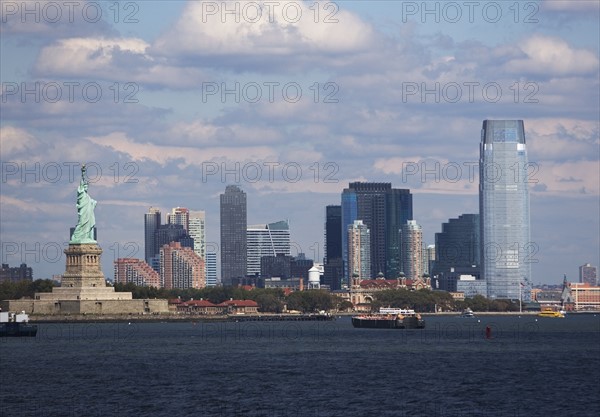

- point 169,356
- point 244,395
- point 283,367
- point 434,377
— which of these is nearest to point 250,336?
point 169,356

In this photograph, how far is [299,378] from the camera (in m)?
99.8

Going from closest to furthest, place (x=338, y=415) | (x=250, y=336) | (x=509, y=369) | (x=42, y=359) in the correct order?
(x=338, y=415) < (x=509, y=369) < (x=42, y=359) < (x=250, y=336)

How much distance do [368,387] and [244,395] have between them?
9.29 metres

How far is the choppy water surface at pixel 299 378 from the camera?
264 ft

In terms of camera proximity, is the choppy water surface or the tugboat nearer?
the choppy water surface

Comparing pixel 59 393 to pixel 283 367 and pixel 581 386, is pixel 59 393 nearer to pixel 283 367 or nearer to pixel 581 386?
pixel 283 367

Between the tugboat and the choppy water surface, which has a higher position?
the tugboat

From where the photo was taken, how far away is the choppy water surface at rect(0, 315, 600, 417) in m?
80.6

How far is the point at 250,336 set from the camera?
180500 mm

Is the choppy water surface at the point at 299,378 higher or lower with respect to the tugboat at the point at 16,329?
lower

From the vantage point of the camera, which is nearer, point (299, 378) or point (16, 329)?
point (299, 378)

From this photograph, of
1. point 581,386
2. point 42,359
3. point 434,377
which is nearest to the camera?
point 581,386

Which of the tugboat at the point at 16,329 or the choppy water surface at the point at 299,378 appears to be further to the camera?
the tugboat at the point at 16,329

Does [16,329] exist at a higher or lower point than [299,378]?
higher
